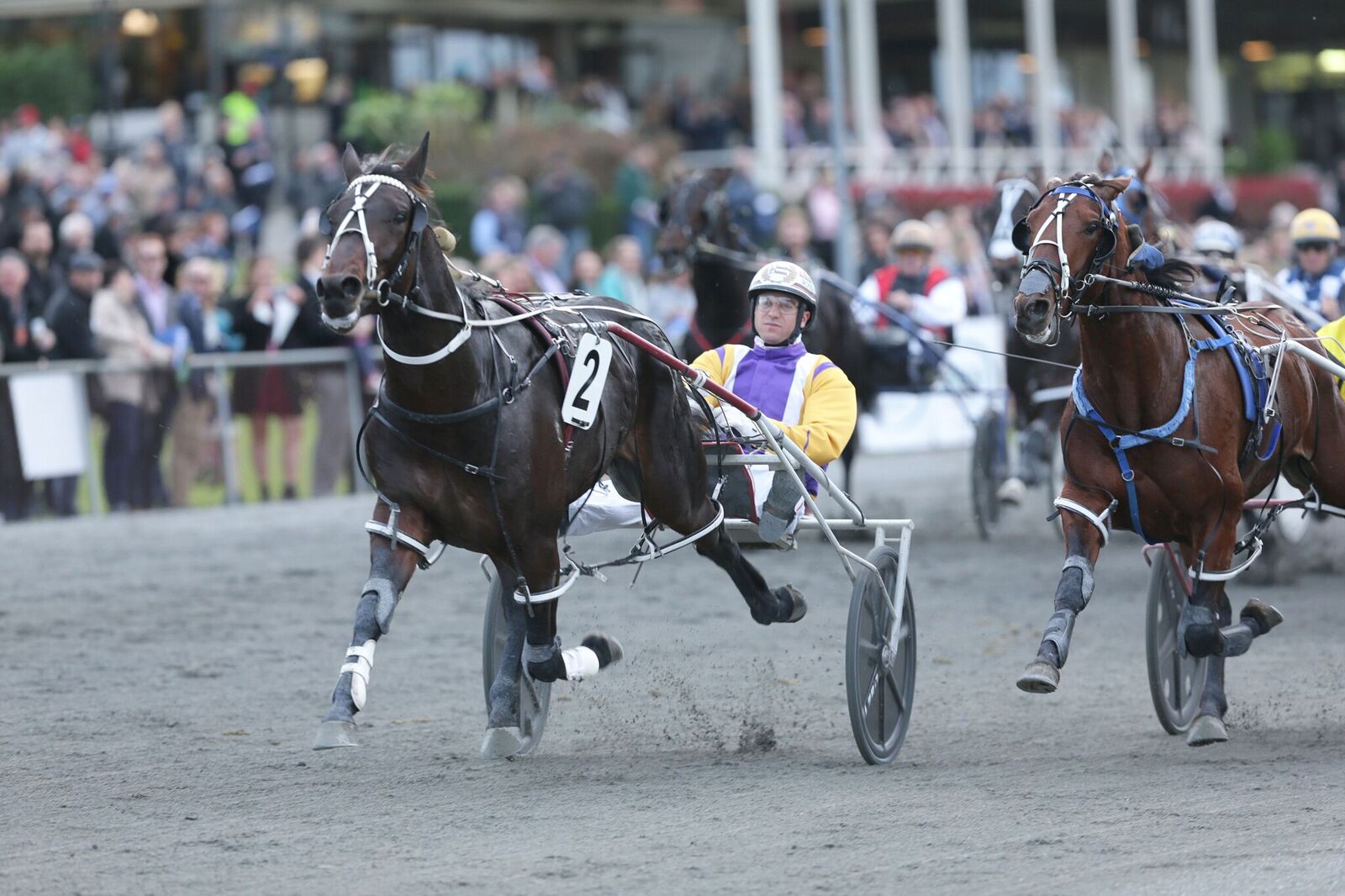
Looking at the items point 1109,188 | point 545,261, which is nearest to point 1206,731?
point 1109,188

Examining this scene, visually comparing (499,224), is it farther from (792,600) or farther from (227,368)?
(792,600)

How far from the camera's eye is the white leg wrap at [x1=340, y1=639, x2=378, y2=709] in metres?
5.55

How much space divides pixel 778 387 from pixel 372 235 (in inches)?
76.2

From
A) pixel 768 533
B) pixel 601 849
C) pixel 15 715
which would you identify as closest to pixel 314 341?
pixel 15 715

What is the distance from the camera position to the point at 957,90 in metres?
27.1

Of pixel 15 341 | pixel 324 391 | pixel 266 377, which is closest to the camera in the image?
pixel 15 341

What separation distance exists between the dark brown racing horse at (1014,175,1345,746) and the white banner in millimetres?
7793

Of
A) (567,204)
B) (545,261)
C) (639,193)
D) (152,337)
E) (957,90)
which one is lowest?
(152,337)

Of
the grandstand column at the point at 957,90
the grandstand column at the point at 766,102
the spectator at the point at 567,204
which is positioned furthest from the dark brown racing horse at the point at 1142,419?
the grandstand column at the point at 957,90

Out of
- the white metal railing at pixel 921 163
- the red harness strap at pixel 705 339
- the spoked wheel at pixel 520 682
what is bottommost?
the spoked wheel at pixel 520 682

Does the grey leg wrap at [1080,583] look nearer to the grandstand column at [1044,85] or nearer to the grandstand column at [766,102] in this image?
the grandstand column at [766,102]

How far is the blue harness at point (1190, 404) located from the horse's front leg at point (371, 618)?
2.17 m

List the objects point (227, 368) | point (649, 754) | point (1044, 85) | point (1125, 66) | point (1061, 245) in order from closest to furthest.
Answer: point (1061, 245), point (649, 754), point (227, 368), point (1044, 85), point (1125, 66)

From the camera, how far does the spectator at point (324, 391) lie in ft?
44.3
